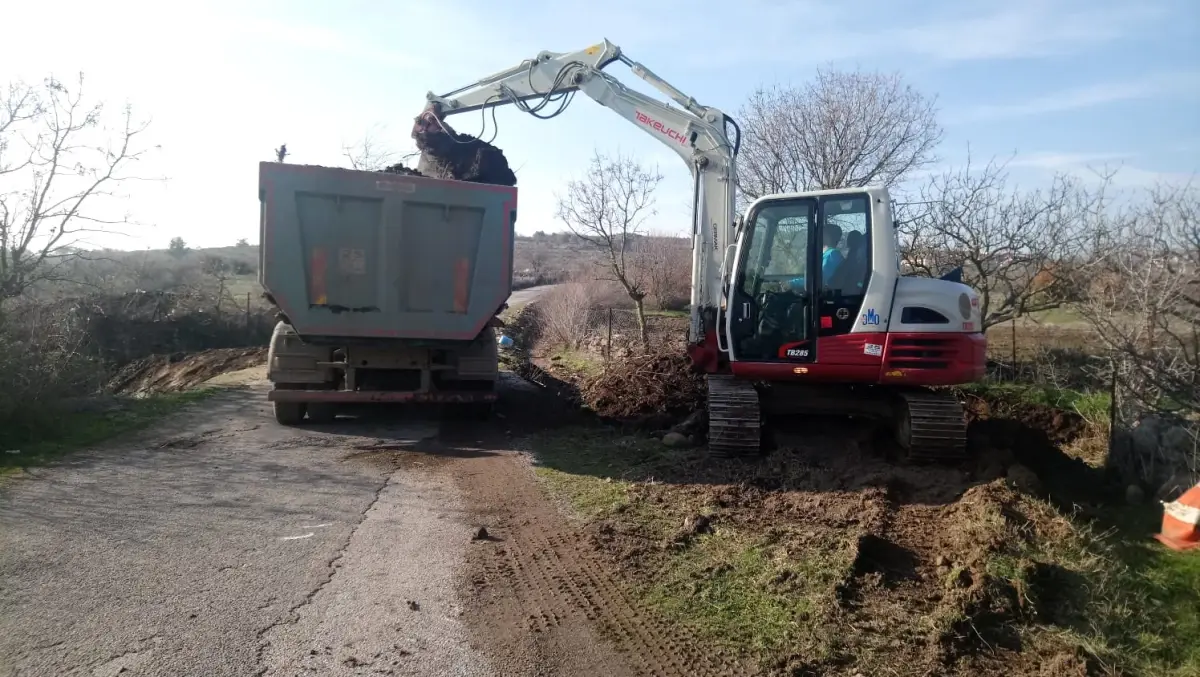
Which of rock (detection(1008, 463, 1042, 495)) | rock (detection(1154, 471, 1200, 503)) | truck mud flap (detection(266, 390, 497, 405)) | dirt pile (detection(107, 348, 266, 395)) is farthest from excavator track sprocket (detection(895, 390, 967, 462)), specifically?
dirt pile (detection(107, 348, 266, 395))

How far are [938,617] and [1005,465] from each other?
12.1ft

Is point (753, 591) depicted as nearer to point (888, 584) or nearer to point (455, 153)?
point (888, 584)

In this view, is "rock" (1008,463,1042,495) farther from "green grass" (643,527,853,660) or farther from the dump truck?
the dump truck

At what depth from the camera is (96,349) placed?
19.5 metres

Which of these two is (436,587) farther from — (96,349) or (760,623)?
(96,349)

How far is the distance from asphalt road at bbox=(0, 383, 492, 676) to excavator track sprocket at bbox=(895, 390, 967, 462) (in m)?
4.25

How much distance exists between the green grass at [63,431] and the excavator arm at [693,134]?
650cm

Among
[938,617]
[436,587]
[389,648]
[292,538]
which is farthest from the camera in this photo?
[292,538]

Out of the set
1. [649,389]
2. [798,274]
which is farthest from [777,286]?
[649,389]

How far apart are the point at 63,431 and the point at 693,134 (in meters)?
7.96

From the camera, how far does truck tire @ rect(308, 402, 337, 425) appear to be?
10.4 m

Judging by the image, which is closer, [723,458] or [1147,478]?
[1147,478]

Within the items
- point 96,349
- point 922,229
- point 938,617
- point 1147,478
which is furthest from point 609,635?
point 96,349

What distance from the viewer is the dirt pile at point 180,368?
57.8 feet
